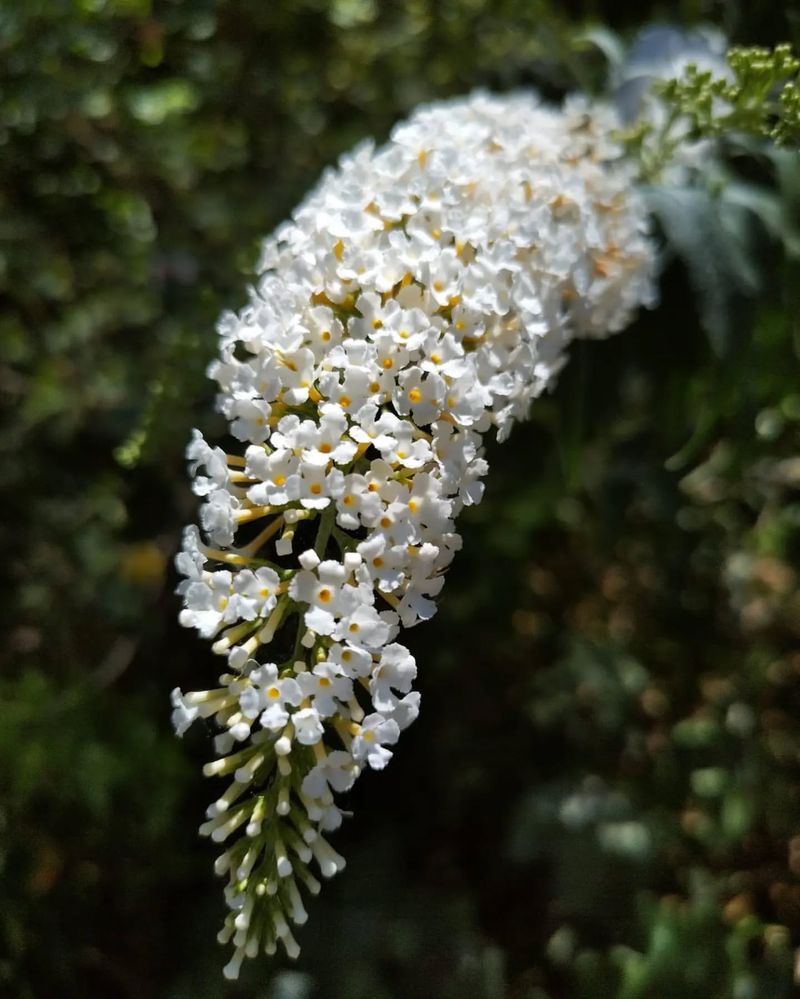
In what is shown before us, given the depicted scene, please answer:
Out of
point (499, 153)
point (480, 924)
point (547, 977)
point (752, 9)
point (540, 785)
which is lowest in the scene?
point (480, 924)

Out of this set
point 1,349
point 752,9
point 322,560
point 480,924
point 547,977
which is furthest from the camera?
point 1,349

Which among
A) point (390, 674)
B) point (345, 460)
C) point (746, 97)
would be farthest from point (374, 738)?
point (746, 97)

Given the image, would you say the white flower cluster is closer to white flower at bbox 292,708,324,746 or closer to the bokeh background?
white flower at bbox 292,708,324,746

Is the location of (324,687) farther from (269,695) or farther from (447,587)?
(447,587)

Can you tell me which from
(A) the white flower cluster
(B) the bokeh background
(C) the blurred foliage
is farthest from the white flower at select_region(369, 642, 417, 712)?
(C) the blurred foliage

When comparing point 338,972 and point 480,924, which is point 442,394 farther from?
point 480,924

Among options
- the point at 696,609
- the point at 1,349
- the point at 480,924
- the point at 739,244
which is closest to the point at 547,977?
the point at 480,924
